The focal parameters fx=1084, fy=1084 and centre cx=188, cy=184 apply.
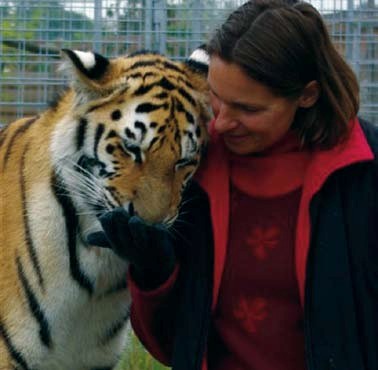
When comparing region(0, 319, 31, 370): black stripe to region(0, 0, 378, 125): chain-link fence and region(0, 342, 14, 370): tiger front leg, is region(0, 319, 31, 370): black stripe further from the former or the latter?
region(0, 0, 378, 125): chain-link fence

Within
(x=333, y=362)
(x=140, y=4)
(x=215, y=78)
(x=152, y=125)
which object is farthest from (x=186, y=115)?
(x=140, y=4)

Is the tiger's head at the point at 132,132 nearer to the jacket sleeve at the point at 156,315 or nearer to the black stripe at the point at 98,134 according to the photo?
the black stripe at the point at 98,134

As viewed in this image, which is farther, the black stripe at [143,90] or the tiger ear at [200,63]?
the tiger ear at [200,63]

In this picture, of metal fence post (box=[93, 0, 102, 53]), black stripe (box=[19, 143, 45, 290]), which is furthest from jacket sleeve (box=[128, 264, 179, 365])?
metal fence post (box=[93, 0, 102, 53])

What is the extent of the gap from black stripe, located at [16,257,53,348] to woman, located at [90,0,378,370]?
46 centimetres

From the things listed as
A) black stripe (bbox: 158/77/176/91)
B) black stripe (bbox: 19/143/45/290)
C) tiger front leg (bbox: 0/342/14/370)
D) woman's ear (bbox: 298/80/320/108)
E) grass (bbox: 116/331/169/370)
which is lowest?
grass (bbox: 116/331/169/370)

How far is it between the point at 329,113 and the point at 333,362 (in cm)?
60

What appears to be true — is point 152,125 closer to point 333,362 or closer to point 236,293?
point 236,293

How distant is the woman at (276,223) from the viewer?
259 cm

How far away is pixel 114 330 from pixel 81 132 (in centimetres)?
69

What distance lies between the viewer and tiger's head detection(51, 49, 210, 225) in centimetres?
284

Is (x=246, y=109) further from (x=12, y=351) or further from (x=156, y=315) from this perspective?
(x=12, y=351)

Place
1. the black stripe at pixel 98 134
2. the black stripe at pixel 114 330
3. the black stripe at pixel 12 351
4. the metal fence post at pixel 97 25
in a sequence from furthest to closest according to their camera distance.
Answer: the metal fence post at pixel 97 25, the black stripe at pixel 114 330, the black stripe at pixel 12 351, the black stripe at pixel 98 134

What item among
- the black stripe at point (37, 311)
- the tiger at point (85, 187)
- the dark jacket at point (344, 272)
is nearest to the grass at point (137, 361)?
the tiger at point (85, 187)
